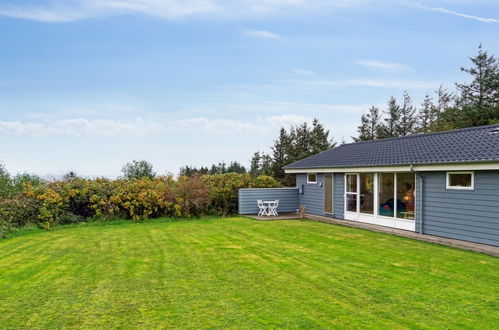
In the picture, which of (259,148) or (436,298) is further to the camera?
(259,148)

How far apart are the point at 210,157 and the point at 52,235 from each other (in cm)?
1893

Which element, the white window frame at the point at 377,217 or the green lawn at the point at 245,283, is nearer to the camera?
the green lawn at the point at 245,283

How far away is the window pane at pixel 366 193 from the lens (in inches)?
496

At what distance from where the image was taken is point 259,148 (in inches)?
1335

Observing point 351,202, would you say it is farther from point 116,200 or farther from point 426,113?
point 426,113

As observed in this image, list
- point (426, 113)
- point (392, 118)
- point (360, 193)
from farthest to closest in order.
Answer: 1. point (392, 118)
2. point (426, 113)
3. point (360, 193)

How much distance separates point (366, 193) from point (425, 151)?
248 centimetres

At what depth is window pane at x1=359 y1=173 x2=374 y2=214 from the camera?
12609 millimetres

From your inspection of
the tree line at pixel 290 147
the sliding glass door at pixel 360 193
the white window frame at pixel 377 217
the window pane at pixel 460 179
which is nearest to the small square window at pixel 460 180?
the window pane at pixel 460 179

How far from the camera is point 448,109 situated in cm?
3188

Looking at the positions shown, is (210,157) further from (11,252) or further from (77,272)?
(77,272)

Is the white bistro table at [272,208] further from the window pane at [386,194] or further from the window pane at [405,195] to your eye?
the window pane at [405,195]

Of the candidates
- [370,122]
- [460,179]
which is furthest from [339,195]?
[370,122]

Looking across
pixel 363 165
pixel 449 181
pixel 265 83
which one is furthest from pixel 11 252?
pixel 265 83
